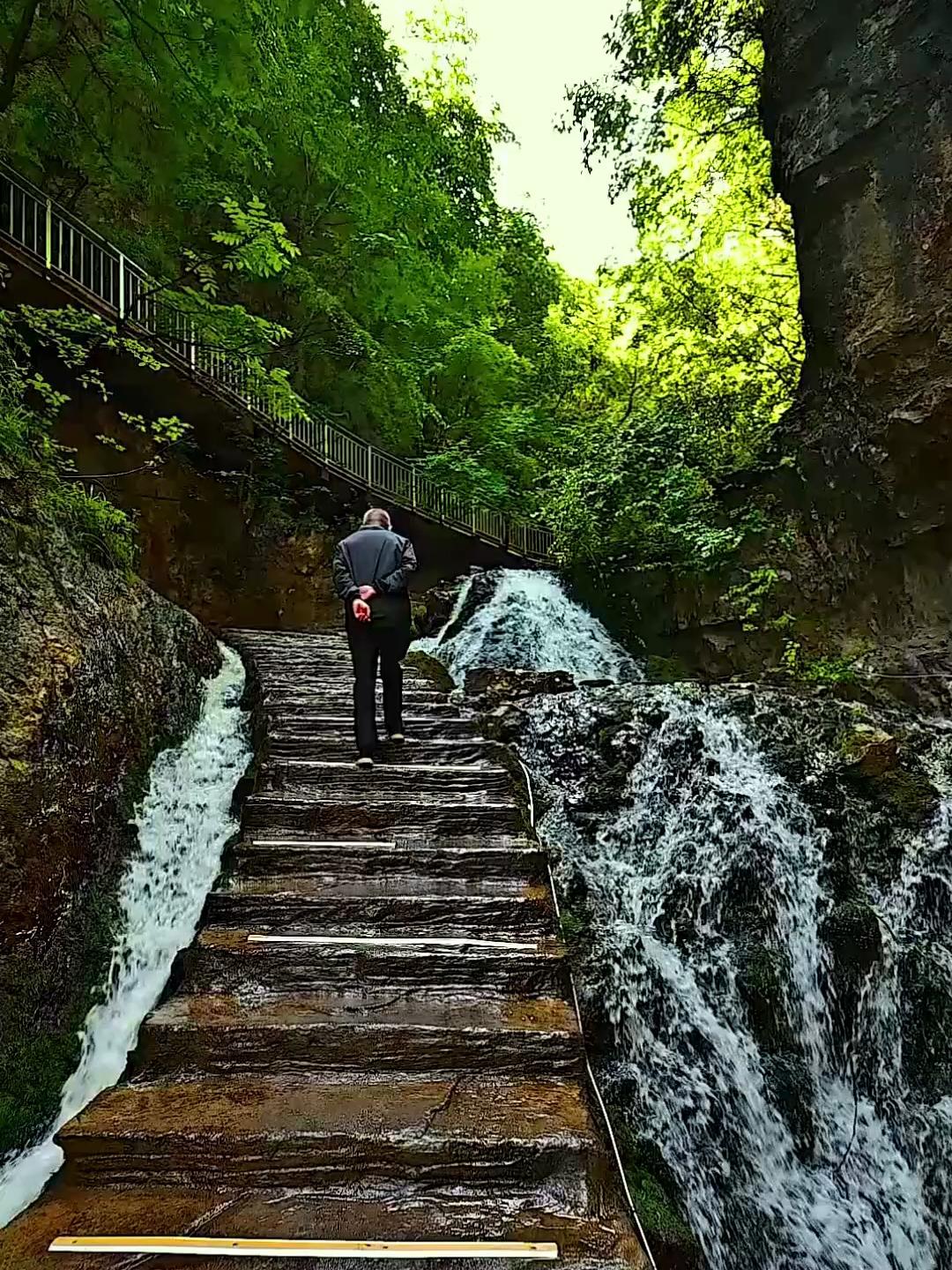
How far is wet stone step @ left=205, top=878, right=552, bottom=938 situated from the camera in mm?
3396

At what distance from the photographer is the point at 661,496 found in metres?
10.9

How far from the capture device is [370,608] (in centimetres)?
491

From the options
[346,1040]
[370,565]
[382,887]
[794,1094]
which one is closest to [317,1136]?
[346,1040]

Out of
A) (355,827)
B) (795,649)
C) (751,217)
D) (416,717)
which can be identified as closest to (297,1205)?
(355,827)

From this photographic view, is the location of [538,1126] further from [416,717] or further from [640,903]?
[416,717]

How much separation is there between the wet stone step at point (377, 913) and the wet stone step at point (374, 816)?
69cm

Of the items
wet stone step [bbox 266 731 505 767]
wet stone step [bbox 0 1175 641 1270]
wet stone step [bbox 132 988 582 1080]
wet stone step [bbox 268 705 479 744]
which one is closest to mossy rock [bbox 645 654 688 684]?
wet stone step [bbox 268 705 479 744]

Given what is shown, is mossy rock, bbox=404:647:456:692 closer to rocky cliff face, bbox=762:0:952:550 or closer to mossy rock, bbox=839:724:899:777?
mossy rock, bbox=839:724:899:777

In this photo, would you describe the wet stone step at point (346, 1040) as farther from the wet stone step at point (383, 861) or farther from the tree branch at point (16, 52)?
the tree branch at point (16, 52)

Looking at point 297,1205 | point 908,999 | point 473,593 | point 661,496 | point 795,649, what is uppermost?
point 661,496

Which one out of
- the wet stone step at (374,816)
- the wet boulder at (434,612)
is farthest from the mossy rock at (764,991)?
the wet boulder at (434,612)

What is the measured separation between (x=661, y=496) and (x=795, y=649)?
3.16 meters

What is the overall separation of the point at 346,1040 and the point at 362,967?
16.6 inches

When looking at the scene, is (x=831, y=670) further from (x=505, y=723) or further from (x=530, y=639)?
(x=530, y=639)
